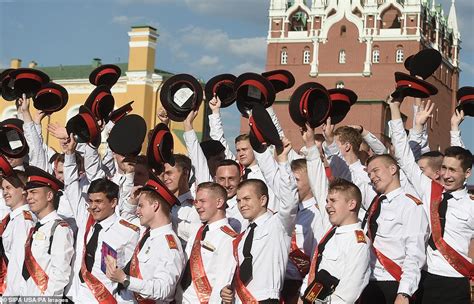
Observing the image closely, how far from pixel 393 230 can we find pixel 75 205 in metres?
3.16

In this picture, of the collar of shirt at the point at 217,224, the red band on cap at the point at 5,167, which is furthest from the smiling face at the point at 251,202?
the red band on cap at the point at 5,167

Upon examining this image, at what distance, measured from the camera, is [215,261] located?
7699mm

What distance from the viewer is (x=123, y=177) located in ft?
30.6

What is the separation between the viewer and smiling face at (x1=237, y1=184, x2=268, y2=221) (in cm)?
745

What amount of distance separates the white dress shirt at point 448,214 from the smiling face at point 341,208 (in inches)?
39.5

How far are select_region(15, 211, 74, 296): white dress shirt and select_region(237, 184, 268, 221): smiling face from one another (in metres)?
1.86

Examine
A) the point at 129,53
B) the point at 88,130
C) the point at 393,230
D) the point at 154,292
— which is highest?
the point at 129,53

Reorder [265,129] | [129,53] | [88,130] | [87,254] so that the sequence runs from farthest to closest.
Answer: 1. [129,53]
2. [88,130]
3. [87,254]
4. [265,129]

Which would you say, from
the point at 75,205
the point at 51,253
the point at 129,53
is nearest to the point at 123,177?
the point at 75,205

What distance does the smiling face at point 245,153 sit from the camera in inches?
359

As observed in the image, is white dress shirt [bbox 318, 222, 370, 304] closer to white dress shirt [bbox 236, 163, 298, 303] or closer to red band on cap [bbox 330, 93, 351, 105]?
white dress shirt [bbox 236, 163, 298, 303]

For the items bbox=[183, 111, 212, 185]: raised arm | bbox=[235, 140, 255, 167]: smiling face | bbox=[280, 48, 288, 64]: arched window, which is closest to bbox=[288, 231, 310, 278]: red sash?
bbox=[183, 111, 212, 185]: raised arm

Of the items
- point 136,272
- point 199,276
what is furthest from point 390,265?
point 136,272

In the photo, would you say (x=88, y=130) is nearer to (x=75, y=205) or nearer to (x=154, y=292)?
(x=75, y=205)
